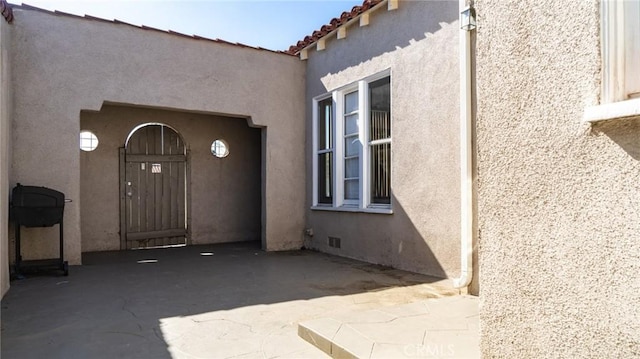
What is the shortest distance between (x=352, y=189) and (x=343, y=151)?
2.32 feet

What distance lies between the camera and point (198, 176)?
9.44 metres

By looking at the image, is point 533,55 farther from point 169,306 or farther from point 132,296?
point 132,296

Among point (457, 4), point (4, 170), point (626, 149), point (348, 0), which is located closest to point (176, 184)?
point (4, 170)

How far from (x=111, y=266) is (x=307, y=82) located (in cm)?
495

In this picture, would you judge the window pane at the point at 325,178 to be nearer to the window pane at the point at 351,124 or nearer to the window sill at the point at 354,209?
the window sill at the point at 354,209

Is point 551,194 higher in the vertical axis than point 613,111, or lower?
lower

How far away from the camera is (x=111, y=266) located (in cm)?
674

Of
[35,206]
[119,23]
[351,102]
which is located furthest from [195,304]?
[119,23]

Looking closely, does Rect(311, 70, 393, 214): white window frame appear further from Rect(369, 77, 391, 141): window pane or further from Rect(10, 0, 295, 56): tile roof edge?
Rect(10, 0, 295, 56): tile roof edge

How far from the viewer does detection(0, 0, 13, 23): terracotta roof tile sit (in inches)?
209

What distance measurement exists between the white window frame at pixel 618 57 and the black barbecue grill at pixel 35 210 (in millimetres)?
6340

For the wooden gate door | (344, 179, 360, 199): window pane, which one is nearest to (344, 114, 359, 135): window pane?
(344, 179, 360, 199): window pane

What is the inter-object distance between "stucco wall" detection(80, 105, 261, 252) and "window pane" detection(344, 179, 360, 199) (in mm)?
3179

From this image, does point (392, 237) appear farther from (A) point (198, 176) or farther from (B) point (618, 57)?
(A) point (198, 176)
